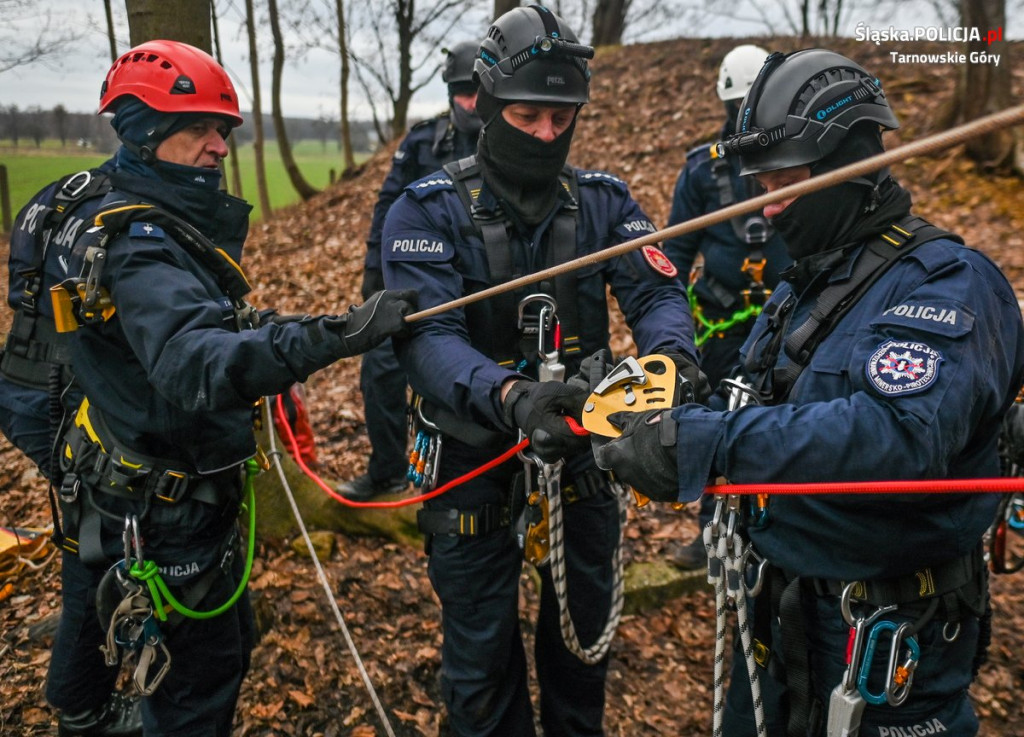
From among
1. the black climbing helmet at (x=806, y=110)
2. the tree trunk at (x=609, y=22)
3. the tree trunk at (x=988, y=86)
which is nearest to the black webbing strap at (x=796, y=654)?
the black climbing helmet at (x=806, y=110)

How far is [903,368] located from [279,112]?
1751 centimetres

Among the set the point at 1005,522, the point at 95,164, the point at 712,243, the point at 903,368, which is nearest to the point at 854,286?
the point at 903,368

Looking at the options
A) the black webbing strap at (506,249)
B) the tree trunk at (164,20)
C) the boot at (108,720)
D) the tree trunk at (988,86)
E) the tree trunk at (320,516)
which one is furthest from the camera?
the tree trunk at (988,86)

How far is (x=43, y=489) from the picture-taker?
6.12 meters

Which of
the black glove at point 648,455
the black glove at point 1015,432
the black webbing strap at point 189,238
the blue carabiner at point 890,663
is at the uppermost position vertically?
the black webbing strap at point 189,238

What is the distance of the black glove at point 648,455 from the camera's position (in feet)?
6.95

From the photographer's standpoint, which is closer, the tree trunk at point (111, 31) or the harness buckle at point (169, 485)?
the harness buckle at point (169, 485)

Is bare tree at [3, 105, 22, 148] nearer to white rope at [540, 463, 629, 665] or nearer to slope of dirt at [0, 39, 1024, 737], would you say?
slope of dirt at [0, 39, 1024, 737]

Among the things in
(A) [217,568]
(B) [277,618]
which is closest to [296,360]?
(A) [217,568]

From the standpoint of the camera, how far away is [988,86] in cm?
905

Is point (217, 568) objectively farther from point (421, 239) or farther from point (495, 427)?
point (421, 239)

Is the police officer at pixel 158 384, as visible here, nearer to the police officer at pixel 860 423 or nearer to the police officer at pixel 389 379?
the police officer at pixel 860 423

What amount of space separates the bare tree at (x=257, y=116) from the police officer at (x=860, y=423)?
1545cm

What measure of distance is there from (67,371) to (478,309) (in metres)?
1.79
